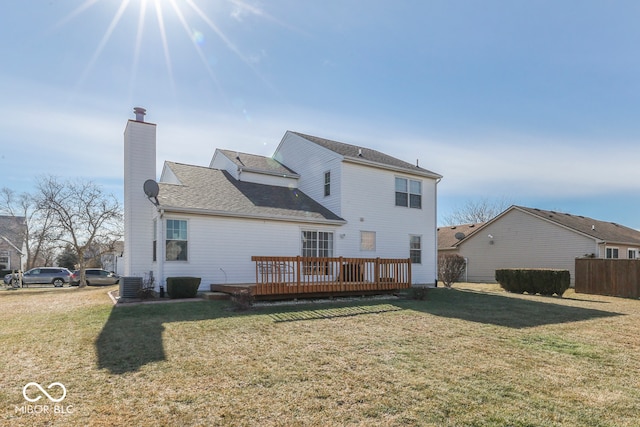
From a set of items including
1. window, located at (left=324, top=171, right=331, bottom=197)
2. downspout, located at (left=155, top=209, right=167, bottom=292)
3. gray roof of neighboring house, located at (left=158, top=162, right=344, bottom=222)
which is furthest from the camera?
window, located at (left=324, top=171, right=331, bottom=197)

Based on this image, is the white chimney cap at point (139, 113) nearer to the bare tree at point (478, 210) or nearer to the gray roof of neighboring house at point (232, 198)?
the gray roof of neighboring house at point (232, 198)

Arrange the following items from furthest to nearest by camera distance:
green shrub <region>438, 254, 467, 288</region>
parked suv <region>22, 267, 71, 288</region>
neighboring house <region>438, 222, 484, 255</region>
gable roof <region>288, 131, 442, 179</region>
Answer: neighboring house <region>438, 222, 484, 255</region> < parked suv <region>22, 267, 71, 288</region> < green shrub <region>438, 254, 467, 288</region> < gable roof <region>288, 131, 442, 179</region>

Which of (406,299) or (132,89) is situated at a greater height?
(132,89)

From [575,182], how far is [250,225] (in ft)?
89.5

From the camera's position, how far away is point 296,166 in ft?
59.8

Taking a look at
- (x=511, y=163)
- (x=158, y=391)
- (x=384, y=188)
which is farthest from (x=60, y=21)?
(x=511, y=163)

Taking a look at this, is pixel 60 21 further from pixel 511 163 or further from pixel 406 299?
pixel 511 163

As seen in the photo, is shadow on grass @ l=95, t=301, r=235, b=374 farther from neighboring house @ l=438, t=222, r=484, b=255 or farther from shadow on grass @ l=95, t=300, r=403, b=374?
neighboring house @ l=438, t=222, r=484, b=255

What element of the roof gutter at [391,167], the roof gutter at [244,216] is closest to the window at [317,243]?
the roof gutter at [244,216]

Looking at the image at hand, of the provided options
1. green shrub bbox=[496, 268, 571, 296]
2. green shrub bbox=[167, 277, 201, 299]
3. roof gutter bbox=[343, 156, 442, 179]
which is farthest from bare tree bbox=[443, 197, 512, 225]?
green shrub bbox=[167, 277, 201, 299]

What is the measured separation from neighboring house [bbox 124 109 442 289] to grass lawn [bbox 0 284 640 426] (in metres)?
4.08

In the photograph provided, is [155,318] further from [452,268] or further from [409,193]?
[452,268]

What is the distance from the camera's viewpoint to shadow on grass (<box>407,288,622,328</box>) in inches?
329

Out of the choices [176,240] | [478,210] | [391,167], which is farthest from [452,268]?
[478,210]
